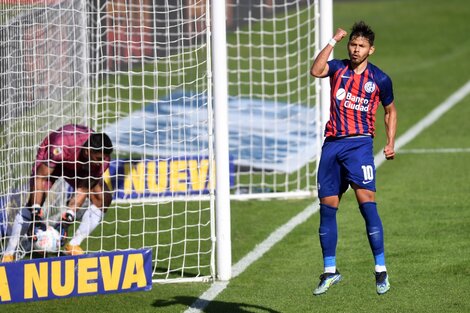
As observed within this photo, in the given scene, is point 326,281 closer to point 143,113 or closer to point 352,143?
point 352,143

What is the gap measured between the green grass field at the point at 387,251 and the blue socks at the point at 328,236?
556mm

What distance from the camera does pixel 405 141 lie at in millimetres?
17438

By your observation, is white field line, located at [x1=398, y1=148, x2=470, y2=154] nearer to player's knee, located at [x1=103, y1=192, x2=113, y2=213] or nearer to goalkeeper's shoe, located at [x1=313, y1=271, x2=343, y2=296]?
player's knee, located at [x1=103, y1=192, x2=113, y2=213]

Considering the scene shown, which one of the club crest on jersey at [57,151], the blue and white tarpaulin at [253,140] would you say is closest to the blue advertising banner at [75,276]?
the club crest on jersey at [57,151]

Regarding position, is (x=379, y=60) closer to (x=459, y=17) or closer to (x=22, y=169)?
(x=459, y=17)

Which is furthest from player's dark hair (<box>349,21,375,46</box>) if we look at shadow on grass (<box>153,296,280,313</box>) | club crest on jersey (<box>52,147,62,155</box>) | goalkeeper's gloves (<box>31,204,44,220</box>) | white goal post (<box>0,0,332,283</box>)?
goalkeeper's gloves (<box>31,204,44,220</box>)

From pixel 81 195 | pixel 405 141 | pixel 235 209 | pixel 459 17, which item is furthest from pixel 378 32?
pixel 81 195

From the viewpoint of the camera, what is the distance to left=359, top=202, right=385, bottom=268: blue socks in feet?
29.5

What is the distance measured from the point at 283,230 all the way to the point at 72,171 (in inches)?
92.6

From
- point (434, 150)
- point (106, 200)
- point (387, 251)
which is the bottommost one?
point (387, 251)

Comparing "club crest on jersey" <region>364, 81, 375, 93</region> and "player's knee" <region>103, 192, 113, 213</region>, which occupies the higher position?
"club crest on jersey" <region>364, 81, 375, 93</region>

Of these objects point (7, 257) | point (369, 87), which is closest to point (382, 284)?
point (369, 87)

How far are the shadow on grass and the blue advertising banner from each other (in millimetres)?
381

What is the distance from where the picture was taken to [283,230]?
12.7 m
